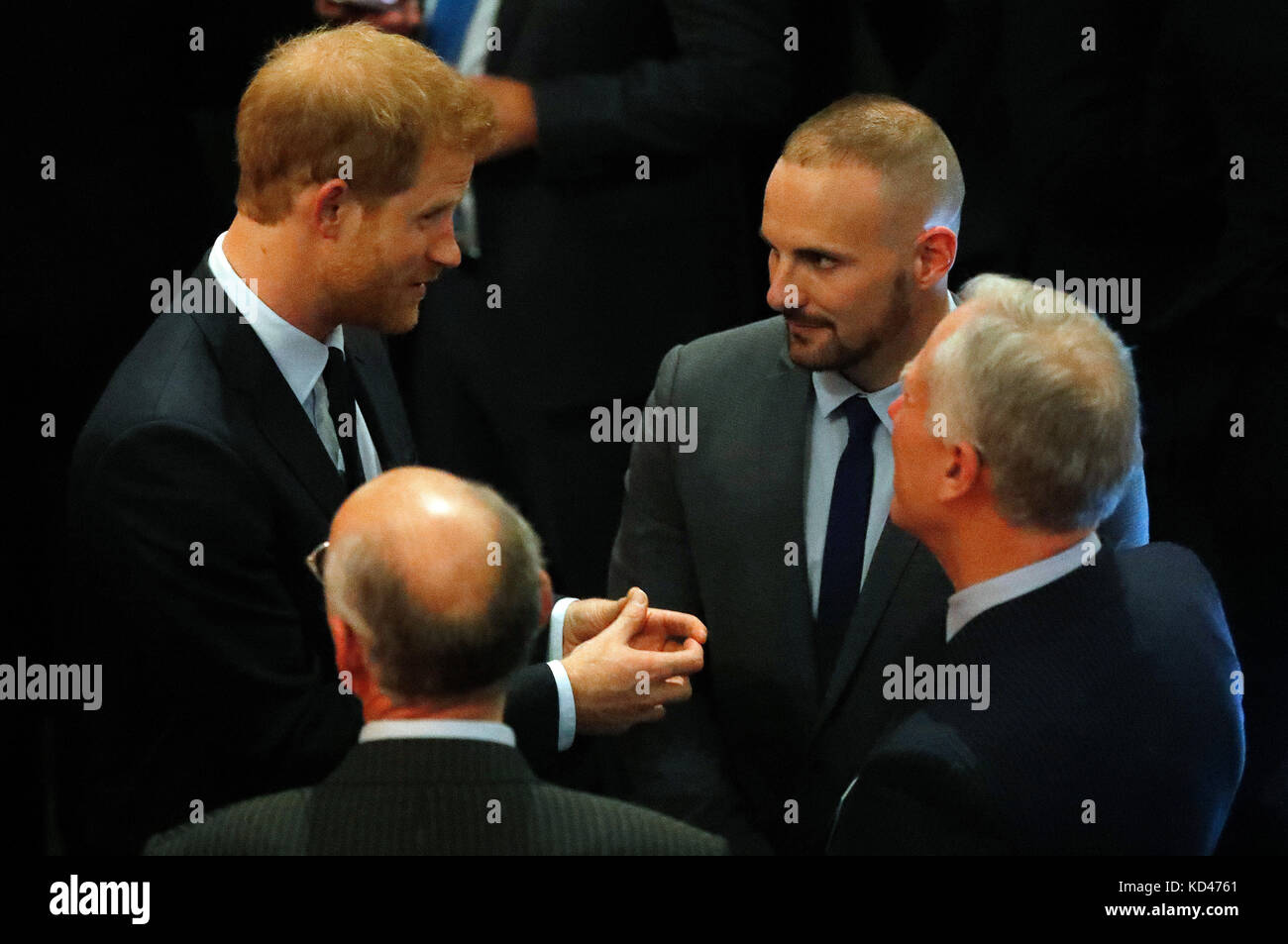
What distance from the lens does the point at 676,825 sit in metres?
2.04

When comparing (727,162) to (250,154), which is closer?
(250,154)

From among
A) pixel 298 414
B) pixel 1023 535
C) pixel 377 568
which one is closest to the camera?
pixel 377 568

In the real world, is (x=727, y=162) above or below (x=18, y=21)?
below

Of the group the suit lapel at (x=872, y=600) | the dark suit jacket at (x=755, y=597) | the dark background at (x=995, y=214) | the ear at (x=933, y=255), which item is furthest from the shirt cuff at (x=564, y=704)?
the dark background at (x=995, y=214)

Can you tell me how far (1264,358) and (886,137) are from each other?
1.03m

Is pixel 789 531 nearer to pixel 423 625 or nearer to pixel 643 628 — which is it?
pixel 643 628

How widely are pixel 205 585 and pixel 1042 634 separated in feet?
3.69

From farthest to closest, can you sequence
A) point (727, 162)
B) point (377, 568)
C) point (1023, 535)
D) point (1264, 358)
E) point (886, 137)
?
point (727, 162) → point (1264, 358) → point (886, 137) → point (1023, 535) → point (377, 568)

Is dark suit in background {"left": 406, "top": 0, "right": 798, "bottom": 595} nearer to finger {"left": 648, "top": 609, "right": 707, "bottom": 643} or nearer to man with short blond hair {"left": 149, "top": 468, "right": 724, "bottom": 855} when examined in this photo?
finger {"left": 648, "top": 609, "right": 707, "bottom": 643}

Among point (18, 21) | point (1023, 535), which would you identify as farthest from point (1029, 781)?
point (18, 21)

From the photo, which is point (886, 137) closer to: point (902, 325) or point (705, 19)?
point (902, 325)

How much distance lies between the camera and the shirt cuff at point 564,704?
2.66 meters

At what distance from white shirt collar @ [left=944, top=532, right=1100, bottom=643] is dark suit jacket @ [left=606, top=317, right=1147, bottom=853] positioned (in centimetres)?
36

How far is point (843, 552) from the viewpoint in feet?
9.11
